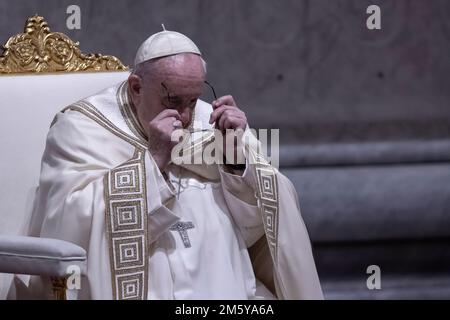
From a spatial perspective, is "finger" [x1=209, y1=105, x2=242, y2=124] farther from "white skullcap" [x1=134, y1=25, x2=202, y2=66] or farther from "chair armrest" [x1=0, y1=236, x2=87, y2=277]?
"chair armrest" [x1=0, y1=236, x2=87, y2=277]

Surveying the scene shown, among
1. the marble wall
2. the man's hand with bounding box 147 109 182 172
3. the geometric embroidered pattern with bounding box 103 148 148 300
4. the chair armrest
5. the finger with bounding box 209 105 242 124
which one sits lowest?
the chair armrest

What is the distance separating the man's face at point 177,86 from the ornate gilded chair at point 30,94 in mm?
571

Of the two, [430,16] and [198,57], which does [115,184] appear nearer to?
[198,57]

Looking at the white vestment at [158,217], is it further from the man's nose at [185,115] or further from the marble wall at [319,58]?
the marble wall at [319,58]

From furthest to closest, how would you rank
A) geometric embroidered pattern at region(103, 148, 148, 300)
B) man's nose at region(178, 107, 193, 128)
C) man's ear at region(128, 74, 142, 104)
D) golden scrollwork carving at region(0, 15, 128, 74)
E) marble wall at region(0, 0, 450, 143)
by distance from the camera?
marble wall at region(0, 0, 450, 143)
golden scrollwork carving at region(0, 15, 128, 74)
man's ear at region(128, 74, 142, 104)
man's nose at region(178, 107, 193, 128)
geometric embroidered pattern at region(103, 148, 148, 300)

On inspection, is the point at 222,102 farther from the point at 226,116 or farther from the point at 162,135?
the point at 162,135

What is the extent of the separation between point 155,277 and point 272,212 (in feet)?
1.45

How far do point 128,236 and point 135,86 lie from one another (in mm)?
595

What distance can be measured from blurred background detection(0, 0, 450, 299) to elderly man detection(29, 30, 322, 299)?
113 centimetres

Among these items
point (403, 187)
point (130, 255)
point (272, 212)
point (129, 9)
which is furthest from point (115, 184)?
point (403, 187)

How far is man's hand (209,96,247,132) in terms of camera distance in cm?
332

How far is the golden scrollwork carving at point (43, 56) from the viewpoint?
3975mm

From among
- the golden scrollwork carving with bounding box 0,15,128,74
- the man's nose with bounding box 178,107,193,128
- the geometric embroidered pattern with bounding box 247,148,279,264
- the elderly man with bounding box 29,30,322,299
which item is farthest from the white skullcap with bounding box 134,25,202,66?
the golden scrollwork carving with bounding box 0,15,128,74

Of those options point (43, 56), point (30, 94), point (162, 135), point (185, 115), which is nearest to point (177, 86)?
point (185, 115)
